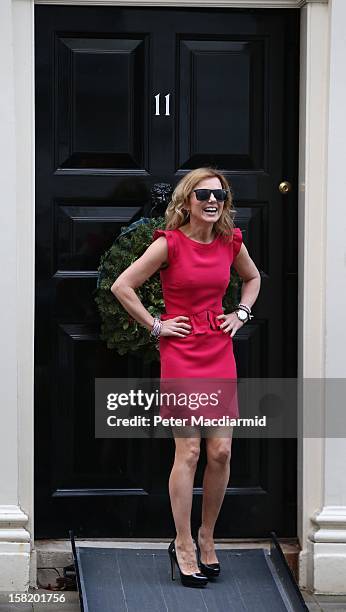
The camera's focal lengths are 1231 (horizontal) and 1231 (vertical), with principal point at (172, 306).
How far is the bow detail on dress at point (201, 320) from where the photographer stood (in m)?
5.42

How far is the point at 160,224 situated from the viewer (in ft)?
19.2

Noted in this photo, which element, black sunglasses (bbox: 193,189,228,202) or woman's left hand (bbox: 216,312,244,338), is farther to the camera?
woman's left hand (bbox: 216,312,244,338)

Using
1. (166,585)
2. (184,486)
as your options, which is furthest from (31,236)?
(166,585)

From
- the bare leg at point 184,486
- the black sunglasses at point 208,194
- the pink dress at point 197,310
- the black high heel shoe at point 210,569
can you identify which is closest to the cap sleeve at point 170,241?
the pink dress at point 197,310

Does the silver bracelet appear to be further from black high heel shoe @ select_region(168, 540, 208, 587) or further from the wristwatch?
black high heel shoe @ select_region(168, 540, 208, 587)

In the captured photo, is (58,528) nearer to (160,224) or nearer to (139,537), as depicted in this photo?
(139,537)

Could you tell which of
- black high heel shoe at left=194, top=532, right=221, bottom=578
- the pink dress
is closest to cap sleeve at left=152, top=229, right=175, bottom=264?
the pink dress

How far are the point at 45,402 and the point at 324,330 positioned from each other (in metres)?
1.42

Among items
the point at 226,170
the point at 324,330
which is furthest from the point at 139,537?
the point at 226,170

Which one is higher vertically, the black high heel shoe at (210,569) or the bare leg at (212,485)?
the bare leg at (212,485)

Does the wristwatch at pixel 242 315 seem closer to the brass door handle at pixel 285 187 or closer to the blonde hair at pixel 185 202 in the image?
the blonde hair at pixel 185 202

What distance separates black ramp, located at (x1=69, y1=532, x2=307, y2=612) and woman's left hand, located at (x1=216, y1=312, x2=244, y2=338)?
119cm

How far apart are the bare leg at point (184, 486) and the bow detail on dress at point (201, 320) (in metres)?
0.49

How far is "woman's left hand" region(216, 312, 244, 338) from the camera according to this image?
5.50 m
